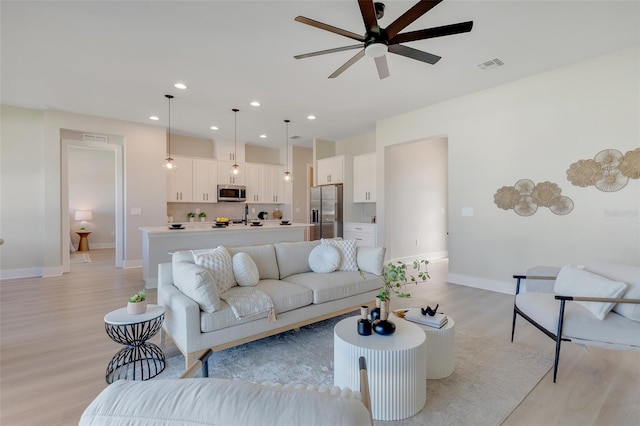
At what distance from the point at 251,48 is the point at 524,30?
2.83 meters

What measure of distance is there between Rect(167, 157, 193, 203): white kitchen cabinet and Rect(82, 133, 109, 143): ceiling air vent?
1309 mm

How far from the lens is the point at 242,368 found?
2.36 meters

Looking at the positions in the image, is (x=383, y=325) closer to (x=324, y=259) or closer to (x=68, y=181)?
(x=324, y=259)

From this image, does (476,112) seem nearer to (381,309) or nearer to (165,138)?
(381,309)

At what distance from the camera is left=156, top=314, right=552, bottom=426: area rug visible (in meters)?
1.87

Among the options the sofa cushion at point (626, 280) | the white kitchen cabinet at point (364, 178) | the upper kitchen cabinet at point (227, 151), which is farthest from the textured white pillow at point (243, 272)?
the upper kitchen cabinet at point (227, 151)

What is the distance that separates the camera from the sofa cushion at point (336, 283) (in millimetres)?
2945

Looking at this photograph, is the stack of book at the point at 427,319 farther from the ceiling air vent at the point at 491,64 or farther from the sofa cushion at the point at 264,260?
the ceiling air vent at the point at 491,64

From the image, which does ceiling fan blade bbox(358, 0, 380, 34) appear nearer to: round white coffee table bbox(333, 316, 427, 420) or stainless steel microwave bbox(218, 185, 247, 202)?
round white coffee table bbox(333, 316, 427, 420)

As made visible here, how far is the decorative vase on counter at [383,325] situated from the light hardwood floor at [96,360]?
2.70 ft

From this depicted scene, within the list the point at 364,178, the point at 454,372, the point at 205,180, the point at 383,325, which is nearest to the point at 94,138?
the point at 205,180

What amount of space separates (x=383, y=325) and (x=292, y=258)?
1664 mm

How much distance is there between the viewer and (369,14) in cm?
224

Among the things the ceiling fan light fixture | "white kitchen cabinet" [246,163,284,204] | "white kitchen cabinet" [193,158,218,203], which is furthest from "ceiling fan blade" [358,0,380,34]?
"white kitchen cabinet" [246,163,284,204]
